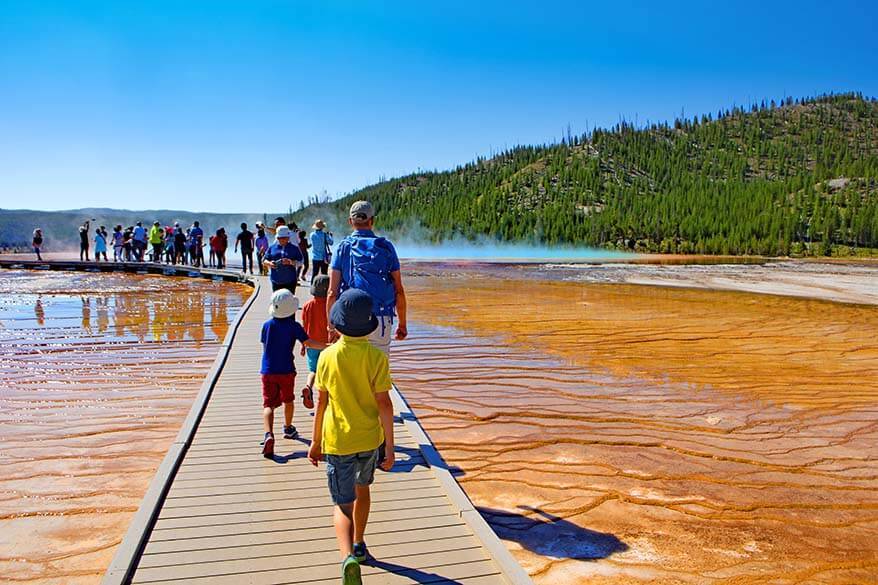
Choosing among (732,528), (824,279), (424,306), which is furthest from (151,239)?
(824,279)

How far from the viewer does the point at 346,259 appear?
15.4 feet

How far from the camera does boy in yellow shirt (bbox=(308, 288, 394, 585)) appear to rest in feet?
10.4

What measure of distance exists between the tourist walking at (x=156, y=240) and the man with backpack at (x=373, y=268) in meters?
22.7

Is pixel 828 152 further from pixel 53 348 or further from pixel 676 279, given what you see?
pixel 53 348

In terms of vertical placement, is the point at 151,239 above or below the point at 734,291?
above

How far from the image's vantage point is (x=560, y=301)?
1791 cm

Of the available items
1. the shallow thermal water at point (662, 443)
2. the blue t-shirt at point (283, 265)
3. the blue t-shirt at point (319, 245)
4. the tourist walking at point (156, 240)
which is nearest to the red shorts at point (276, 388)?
the shallow thermal water at point (662, 443)

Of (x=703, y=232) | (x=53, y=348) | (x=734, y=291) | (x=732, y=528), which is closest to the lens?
(x=732, y=528)

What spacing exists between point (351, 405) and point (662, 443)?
406 cm

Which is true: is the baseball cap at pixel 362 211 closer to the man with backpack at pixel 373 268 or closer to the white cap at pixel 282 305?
the man with backpack at pixel 373 268

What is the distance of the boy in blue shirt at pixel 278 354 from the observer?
15.9 ft

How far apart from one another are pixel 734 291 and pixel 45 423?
20.4m

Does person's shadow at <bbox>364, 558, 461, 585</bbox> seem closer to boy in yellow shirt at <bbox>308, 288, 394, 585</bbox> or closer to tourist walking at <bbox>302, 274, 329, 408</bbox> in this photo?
boy in yellow shirt at <bbox>308, 288, 394, 585</bbox>

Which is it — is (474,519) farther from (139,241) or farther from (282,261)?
(139,241)
